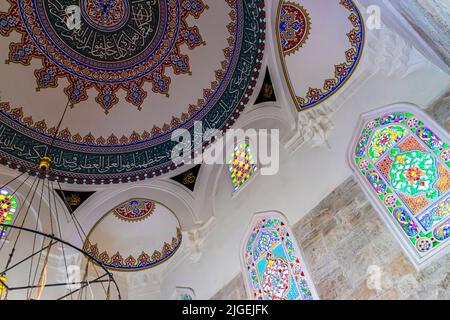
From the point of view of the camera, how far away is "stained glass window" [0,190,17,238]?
798 centimetres

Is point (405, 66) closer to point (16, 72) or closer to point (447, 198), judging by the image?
point (447, 198)

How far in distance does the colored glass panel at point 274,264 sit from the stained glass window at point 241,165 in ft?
3.72

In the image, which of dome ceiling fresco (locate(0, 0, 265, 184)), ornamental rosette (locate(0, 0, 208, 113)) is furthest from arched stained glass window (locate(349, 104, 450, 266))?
ornamental rosette (locate(0, 0, 208, 113))

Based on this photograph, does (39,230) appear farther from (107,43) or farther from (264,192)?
(264,192)

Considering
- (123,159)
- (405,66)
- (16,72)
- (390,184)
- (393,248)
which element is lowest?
(393,248)

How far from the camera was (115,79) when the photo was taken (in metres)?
9.80

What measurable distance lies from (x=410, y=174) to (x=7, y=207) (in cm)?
737

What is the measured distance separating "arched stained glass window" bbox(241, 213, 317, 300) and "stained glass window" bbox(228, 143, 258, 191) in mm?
1064

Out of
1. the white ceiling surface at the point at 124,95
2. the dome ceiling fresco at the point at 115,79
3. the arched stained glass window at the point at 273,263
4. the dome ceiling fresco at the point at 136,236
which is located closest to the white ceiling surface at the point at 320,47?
the dome ceiling fresco at the point at 115,79

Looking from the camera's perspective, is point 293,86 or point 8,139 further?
point 8,139

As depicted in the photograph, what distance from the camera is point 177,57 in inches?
379
